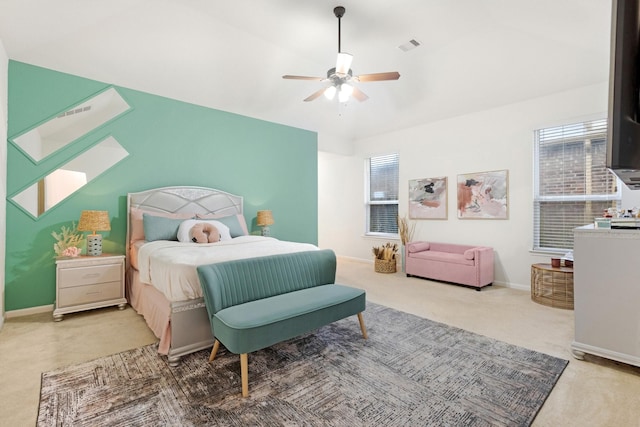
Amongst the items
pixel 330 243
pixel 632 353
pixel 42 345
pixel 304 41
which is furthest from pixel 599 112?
pixel 42 345

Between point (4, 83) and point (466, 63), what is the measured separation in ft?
17.2

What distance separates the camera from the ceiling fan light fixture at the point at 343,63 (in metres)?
2.78

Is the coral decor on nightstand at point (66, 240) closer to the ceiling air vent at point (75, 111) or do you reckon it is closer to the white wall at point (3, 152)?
the white wall at point (3, 152)

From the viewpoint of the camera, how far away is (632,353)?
218cm

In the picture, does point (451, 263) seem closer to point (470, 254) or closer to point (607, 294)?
point (470, 254)

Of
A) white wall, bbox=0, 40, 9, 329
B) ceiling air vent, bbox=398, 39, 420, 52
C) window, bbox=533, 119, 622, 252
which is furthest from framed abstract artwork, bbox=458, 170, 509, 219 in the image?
white wall, bbox=0, 40, 9, 329

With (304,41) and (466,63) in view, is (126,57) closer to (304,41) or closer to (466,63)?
(304,41)

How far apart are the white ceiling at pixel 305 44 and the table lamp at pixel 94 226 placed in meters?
1.72

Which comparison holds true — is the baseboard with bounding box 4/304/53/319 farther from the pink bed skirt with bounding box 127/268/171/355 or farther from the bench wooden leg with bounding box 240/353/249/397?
the bench wooden leg with bounding box 240/353/249/397

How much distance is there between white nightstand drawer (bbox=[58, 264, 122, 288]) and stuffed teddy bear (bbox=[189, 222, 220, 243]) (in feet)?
2.90

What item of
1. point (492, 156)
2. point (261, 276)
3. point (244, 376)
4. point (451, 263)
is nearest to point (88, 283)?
point (261, 276)

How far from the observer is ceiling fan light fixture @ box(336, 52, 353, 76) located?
9.12 feet

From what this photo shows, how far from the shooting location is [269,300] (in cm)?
247

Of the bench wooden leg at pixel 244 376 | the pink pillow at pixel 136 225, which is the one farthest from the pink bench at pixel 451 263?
the pink pillow at pixel 136 225
